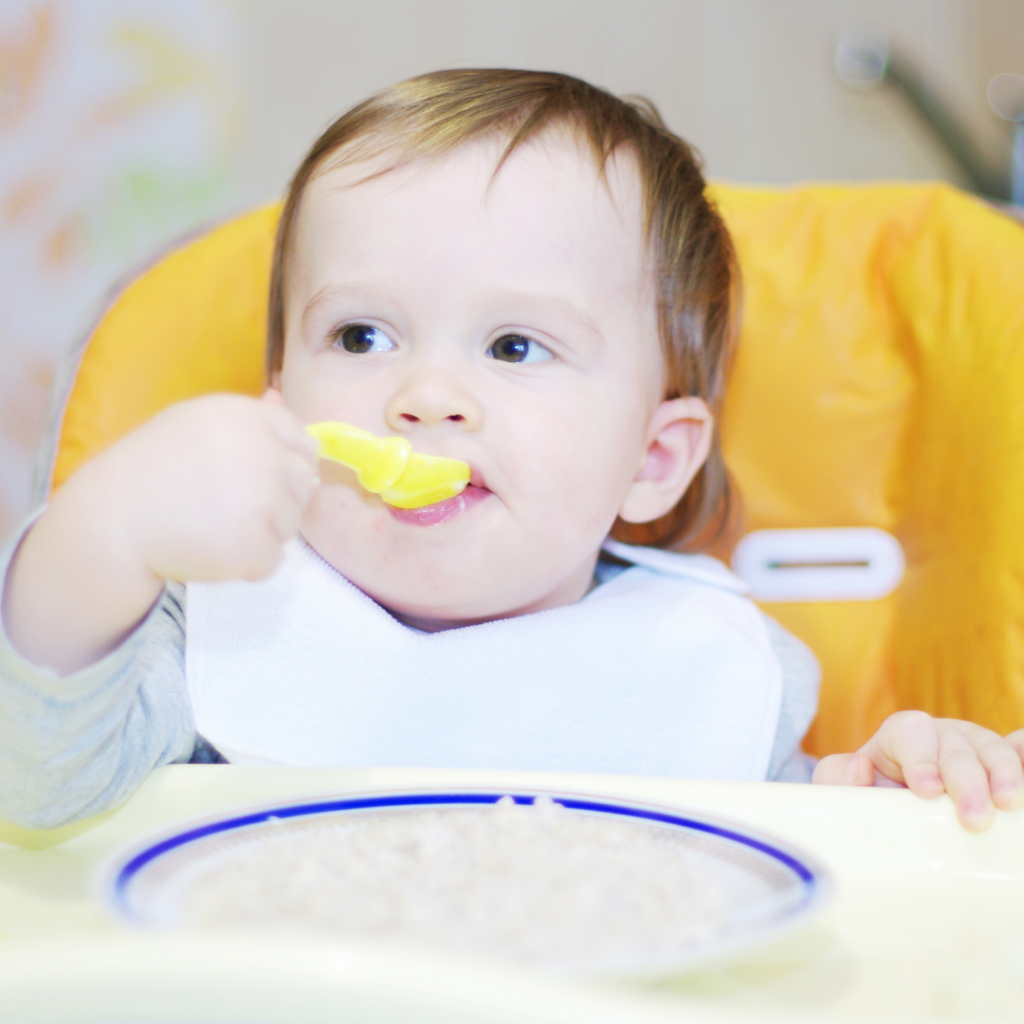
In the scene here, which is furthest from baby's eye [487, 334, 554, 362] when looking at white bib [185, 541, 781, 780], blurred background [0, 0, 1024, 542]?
blurred background [0, 0, 1024, 542]

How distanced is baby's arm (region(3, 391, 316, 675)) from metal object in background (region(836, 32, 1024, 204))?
2079 mm

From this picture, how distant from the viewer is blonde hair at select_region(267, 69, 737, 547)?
0.95 m

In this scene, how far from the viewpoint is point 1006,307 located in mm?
1026

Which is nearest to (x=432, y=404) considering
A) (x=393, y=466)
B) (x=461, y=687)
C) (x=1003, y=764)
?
(x=393, y=466)

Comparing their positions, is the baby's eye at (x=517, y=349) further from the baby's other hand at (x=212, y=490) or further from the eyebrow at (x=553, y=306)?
the baby's other hand at (x=212, y=490)

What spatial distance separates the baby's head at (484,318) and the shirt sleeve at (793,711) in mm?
232

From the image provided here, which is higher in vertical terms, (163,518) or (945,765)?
(163,518)

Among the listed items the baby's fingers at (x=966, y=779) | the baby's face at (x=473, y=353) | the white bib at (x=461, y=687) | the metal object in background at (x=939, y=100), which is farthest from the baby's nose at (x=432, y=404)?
the metal object in background at (x=939, y=100)

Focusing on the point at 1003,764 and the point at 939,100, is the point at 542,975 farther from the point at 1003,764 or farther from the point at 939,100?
the point at 939,100

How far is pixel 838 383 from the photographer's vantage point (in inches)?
43.9

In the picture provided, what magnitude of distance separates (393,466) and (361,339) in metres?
0.17

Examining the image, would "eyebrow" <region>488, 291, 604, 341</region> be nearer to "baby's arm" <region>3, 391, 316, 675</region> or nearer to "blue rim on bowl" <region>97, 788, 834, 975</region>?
"baby's arm" <region>3, 391, 316, 675</region>

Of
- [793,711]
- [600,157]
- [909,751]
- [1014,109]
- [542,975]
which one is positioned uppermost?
[1014,109]

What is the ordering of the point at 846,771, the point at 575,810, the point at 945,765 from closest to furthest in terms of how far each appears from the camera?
1. the point at 575,810
2. the point at 945,765
3. the point at 846,771
